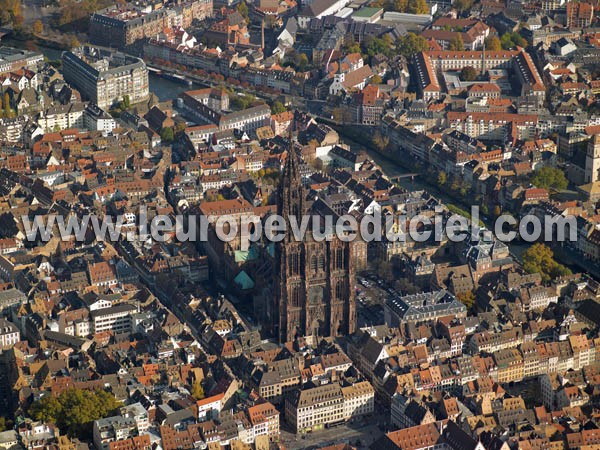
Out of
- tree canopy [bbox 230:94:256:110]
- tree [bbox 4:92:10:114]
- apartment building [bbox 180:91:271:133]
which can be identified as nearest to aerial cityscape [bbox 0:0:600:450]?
apartment building [bbox 180:91:271:133]

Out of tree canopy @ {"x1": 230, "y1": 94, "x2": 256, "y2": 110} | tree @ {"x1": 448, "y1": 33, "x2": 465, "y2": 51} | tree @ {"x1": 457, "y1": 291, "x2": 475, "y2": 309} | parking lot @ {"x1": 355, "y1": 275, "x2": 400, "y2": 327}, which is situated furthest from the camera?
tree @ {"x1": 448, "y1": 33, "x2": 465, "y2": 51}

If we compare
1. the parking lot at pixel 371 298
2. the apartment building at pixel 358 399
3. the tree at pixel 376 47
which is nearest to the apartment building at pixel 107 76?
the tree at pixel 376 47

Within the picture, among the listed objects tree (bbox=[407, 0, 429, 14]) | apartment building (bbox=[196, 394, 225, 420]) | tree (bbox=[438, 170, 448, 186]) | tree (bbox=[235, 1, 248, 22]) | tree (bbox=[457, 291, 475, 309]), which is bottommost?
tree (bbox=[235, 1, 248, 22])

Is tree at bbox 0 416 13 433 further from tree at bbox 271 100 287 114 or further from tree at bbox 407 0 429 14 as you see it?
tree at bbox 407 0 429 14

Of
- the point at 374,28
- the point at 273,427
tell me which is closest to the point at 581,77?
the point at 374,28

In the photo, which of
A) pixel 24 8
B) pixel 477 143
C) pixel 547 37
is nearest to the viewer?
pixel 477 143

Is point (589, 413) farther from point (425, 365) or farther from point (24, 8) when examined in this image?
point (24, 8)
